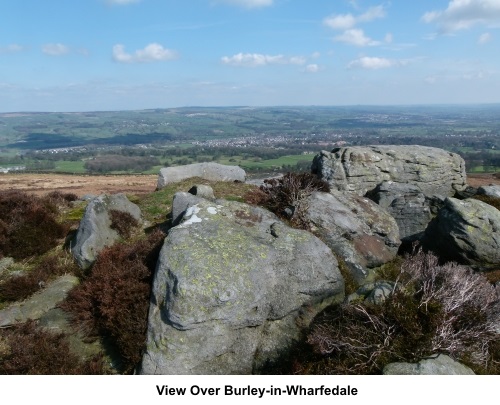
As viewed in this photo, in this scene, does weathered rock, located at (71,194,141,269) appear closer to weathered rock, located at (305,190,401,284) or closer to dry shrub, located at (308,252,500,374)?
weathered rock, located at (305,190,401,284)

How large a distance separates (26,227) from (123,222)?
10.8 feet

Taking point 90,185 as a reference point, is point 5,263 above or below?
above

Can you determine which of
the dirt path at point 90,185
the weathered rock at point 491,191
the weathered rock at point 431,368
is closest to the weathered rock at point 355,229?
the weathered rock at point 431,368

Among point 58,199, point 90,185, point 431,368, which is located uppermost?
point 58,199

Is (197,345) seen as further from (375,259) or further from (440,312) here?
(375,259)

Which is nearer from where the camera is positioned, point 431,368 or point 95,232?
point 431,368

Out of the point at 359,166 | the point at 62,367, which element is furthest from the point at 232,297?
the point at 359,166

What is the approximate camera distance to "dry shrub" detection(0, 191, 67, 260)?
41.9 ft

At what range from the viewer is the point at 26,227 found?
43.8 ft

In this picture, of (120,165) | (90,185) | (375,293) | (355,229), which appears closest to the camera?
(375,293)

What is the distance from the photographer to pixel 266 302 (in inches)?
363

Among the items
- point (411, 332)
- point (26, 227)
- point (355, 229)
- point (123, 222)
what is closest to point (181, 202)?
point (123, 222)

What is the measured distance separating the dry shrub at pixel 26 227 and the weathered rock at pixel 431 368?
1142 cm

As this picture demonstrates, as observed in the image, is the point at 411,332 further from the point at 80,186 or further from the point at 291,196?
the point at 80,186
